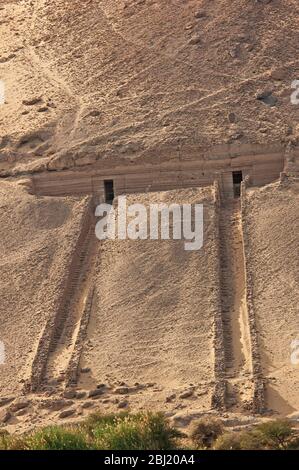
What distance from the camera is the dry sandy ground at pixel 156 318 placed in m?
32.5

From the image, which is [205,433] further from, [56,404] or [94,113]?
[94,113]

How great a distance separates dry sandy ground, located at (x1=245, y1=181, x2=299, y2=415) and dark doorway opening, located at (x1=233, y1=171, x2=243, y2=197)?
829 millimetres

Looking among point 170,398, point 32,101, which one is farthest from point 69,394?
point 32,101

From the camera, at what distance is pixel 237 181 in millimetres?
39031

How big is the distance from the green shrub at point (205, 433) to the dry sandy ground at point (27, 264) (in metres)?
4.85

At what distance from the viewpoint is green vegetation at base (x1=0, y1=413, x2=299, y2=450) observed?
28.8m

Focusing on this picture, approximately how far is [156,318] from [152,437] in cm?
580

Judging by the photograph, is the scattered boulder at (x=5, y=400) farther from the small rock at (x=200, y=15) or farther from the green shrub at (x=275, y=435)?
the small rock at (x=200, y=15)

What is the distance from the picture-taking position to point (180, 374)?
32688mm

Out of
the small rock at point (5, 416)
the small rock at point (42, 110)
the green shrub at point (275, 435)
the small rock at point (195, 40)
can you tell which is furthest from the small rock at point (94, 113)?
the green shrub at point (275, 435)

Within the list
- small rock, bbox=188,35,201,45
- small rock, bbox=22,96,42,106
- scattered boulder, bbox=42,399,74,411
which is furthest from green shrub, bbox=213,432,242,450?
small rock, bbox=188,35,201,45

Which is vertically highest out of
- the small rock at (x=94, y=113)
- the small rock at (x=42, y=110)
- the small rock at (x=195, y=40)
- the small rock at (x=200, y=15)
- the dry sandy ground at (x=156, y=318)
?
the small rock at (x=200, y=15)

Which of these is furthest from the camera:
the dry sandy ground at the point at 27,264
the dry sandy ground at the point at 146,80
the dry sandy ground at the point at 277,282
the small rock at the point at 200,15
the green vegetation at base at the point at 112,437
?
the small rock at the point at 200,15
